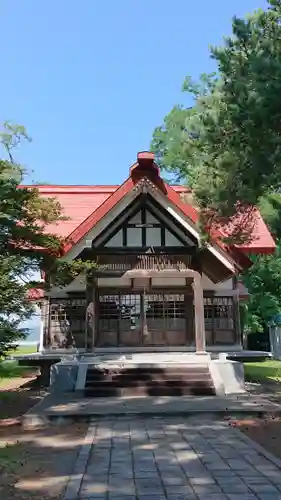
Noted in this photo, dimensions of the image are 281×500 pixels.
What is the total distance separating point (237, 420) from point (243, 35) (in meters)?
6.62

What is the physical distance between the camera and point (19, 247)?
8977mm

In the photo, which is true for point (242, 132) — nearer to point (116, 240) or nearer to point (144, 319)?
point (116, 240)

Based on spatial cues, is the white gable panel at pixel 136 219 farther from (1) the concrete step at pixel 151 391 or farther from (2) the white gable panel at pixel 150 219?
(1) the concrete step at pixel 151 391

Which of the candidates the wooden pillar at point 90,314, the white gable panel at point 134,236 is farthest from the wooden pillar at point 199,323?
the wooden pillar at point 90,314

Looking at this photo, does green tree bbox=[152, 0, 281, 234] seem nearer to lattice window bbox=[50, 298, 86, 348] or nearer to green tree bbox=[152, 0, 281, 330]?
green tree bbox=[152, 0, 281, 330]

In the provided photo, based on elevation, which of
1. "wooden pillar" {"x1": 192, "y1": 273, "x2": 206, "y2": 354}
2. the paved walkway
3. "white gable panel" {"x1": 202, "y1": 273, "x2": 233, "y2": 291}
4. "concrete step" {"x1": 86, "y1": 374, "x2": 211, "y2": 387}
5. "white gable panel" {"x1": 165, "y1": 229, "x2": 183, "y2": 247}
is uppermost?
"white gable panel" {"x1": 165, "y1": 229, "x2": 183, "y2": 247}

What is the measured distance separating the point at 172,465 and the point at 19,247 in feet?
17.2

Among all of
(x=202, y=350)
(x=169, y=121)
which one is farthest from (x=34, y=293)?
(x=169, y=121)

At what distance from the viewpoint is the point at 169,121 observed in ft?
82.9

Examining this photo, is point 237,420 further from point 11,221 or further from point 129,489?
point 11,221

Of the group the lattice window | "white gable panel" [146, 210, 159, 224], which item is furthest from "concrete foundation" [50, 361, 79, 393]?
"white gable panel" [146, 210, 159, 224]

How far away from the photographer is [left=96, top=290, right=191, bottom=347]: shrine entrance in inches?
578

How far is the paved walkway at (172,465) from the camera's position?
4.31m

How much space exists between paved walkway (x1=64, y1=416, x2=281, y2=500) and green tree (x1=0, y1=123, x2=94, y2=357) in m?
2.33
